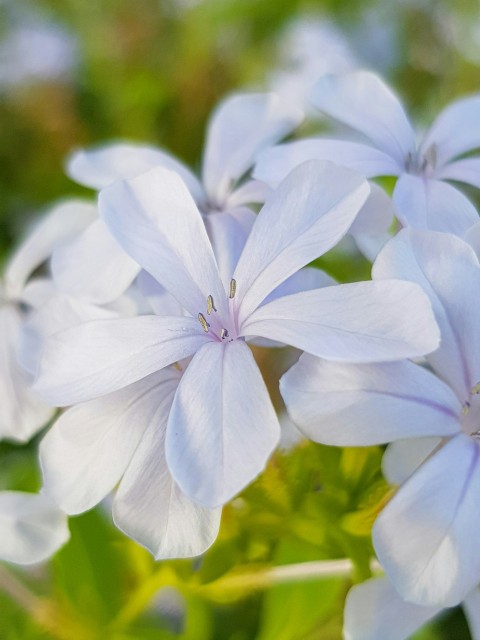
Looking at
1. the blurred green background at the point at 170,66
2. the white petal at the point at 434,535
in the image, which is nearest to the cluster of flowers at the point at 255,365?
the white petal at the point at 434,535

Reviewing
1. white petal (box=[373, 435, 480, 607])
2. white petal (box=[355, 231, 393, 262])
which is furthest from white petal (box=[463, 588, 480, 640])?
white petal (box=[355, 231, 393, 262])

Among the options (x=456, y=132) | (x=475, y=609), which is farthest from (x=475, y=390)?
(x=456, y=132)

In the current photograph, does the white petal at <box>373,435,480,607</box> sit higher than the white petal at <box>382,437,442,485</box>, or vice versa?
the white petal at <box>373,435,480,607</box>

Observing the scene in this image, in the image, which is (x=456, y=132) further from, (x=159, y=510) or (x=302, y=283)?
(x=159, y=510)

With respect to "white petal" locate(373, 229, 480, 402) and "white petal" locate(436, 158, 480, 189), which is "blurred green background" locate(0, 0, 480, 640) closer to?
"white petal" locate(436, 158, 480, 189)

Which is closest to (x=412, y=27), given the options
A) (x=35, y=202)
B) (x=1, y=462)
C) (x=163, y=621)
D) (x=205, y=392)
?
(x=35, y=202)

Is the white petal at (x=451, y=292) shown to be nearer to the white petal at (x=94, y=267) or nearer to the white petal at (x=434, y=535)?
the white petal at (x=434, y=535)
